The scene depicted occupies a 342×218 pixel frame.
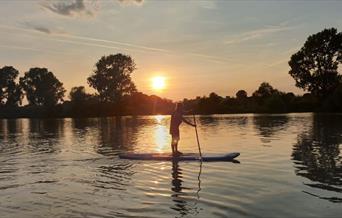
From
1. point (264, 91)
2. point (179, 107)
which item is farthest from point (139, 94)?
point (179, 107)

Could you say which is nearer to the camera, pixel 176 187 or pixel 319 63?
pixel 176 187

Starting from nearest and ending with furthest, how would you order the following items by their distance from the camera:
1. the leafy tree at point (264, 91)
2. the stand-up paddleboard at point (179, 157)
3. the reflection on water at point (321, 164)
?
the reflection on water at point (321, 164) → the stand-up paddleboard at point (179, 157) → the leafy tree at point (264, 91)

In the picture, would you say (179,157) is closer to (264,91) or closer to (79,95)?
(264,91)

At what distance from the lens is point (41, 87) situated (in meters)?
156

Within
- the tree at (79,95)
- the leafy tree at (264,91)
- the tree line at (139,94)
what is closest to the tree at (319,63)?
the tree line at (139,94)

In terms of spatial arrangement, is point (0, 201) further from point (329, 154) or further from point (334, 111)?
point (334, 111)

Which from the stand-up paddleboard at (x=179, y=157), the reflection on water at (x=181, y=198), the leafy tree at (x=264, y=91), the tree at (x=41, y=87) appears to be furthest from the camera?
the tree at (x=41, y=87)

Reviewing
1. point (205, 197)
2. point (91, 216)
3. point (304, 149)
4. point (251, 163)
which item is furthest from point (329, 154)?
point (91, 216)

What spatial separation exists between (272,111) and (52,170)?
308ft

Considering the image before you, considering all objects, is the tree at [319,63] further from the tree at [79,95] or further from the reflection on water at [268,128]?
the tree at [79,95]

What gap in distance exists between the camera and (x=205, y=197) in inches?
504

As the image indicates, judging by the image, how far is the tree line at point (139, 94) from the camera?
321 feet

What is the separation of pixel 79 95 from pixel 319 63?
7647 centimetres

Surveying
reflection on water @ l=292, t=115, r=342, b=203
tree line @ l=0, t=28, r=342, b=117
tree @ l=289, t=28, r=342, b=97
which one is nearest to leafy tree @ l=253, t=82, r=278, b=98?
tree line @ l=0, t=28, r=342, b=117
